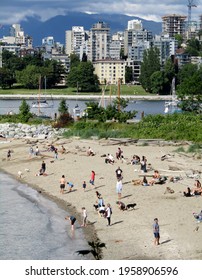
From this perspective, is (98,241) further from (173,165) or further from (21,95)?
(21,95)

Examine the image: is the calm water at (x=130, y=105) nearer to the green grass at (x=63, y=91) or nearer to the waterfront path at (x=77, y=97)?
the waterfront path at (x=77, y=97)

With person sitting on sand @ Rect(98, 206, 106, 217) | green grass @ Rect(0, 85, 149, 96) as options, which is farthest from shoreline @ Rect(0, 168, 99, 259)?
green grass @ Rect(0, 85, 149, 96)

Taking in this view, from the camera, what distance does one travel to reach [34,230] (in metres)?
21.9

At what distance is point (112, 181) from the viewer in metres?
28.6

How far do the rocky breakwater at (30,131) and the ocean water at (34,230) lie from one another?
1853cm

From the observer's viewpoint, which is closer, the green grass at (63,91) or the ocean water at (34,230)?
the ocean water at (34,230)

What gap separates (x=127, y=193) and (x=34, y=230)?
5.11 meters

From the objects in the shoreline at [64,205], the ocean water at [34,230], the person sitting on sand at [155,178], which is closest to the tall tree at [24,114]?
the shoreline at [64,205]

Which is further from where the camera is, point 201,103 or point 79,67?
point 79,67

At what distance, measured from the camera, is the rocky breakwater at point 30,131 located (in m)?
47.5
